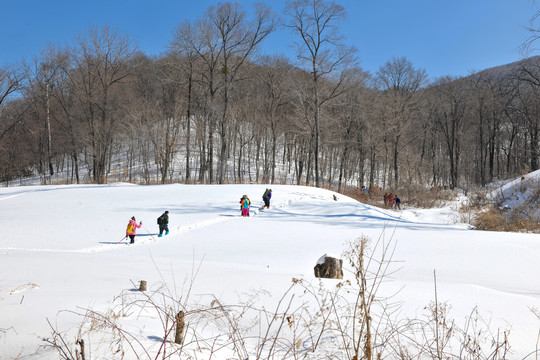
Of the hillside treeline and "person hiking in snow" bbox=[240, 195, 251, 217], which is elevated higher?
the hillside treeline

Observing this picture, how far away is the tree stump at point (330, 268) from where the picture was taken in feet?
18.4

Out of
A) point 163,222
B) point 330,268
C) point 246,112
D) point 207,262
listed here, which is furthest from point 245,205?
point 246,112

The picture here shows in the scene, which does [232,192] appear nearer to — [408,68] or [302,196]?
[302,196]

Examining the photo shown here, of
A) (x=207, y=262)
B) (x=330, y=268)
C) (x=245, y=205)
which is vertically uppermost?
(x=245, y=205)

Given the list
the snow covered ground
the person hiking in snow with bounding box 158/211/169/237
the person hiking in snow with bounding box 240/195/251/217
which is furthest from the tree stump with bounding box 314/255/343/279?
the person hiking in snow with bounding box 240/195/251/217

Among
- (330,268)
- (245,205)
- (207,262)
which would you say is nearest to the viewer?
(330,268)

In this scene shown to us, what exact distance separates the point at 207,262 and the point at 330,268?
3009 mm

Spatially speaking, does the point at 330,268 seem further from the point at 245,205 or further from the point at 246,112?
the point at 246,112

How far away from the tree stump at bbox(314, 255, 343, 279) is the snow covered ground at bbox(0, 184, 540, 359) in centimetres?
25

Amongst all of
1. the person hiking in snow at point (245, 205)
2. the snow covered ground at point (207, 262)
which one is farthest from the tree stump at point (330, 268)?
the person hiking in snow at point (245, 205)

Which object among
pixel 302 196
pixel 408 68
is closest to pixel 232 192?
pixel 302 196

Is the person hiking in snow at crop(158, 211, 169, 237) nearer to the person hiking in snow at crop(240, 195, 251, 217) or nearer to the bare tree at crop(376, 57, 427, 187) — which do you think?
the person hiking in snow at crop(240, 195, 251, 217)

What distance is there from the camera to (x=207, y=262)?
7.07m

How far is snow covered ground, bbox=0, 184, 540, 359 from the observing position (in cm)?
310
